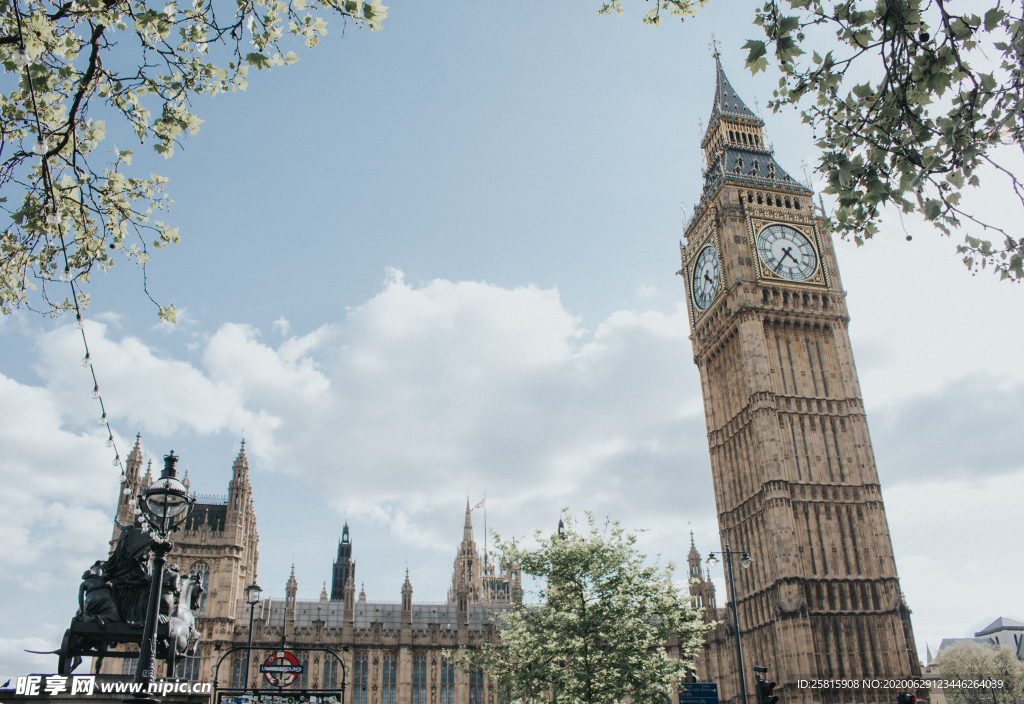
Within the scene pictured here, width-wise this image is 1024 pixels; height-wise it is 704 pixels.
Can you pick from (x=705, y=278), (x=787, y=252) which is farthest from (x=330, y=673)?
(x=787, y=252)

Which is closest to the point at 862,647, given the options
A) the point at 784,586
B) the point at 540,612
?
the point at 784,586

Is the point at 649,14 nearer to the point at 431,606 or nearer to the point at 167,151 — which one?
the point at 167,151

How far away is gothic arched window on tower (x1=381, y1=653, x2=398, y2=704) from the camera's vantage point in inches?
1996

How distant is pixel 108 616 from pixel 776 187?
57885 millimetres

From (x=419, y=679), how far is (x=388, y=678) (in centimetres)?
207

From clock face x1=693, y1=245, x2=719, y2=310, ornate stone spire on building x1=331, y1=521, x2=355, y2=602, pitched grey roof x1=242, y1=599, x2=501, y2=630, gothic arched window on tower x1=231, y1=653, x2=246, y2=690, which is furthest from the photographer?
ornate stone spire on building x1=331, y1=521, x2=355, y2=602

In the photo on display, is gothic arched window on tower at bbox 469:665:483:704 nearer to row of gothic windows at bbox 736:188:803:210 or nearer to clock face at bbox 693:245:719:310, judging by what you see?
clock face at bbox 693:245:719:310

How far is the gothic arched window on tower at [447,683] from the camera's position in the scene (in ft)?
168

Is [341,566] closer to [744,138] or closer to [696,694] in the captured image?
[744,138]

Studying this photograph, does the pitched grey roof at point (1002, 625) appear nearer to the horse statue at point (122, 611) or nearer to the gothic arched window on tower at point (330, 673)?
A: the gothic arched window on tower at point (330, 673)

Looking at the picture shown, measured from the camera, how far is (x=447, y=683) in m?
51.8

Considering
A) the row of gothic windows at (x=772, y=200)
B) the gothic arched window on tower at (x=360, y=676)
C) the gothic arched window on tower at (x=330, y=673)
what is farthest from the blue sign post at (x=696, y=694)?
the row of gothic windows at (x=772, y=200)

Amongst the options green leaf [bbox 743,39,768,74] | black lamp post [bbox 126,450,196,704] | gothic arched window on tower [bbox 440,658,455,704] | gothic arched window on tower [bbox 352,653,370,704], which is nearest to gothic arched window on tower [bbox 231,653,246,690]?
gothic arched window on tower [bbox 352,653,370,704]

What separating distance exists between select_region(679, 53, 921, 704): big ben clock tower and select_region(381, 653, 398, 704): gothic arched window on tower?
2218 cm
